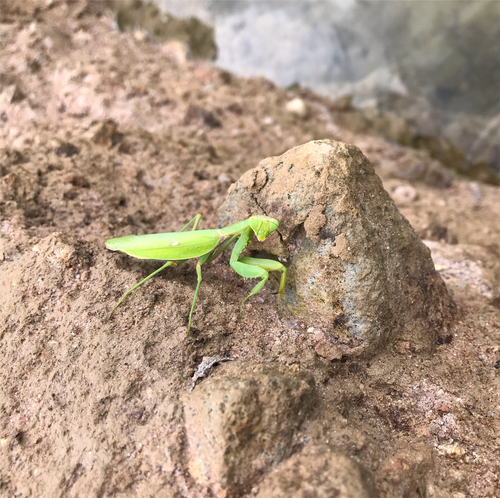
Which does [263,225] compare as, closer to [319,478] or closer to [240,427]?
[240,427]

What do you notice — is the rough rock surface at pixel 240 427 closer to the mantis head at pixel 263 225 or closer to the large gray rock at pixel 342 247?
the large gray rock at pixel 342 247

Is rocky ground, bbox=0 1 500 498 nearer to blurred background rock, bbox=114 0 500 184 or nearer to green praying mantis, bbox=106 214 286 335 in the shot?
green praying mantis, bbox=106 214 286 335

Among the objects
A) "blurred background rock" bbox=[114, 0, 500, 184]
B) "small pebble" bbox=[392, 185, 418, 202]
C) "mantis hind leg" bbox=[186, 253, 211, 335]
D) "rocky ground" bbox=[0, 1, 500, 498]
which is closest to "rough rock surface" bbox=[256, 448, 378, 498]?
"rocky ground" bbox=[0, 1, 500, 498]

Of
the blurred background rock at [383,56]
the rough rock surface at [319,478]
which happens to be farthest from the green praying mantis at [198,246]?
the blurred background rock at [383,56]

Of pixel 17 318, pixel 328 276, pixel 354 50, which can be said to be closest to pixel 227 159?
pixel 328 276

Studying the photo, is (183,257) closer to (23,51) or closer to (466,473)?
(466,473)

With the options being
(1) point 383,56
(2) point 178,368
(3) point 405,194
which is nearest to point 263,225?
(2) point 178,368
